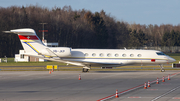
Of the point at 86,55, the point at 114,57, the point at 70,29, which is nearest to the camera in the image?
the point at 86,55

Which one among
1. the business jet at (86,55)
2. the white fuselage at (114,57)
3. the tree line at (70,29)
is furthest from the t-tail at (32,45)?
the tree line at (70,29)

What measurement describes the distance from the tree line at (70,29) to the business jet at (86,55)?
55.0 metres

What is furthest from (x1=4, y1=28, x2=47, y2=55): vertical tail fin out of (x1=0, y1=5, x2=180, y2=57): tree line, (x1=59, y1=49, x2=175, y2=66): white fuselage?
(x1=0, y1=5, x2=180, y2=57): tree line

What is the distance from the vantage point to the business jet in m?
31.9

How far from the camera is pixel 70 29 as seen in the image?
106438 mm

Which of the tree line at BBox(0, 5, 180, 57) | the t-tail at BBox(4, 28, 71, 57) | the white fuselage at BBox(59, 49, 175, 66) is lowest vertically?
the white fuselage at BBox(59, 49, 175, 66)

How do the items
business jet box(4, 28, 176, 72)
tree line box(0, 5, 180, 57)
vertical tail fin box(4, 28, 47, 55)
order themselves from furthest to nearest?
tree line box(0, 5, 180, 57), vertical tail fin box(4, 28, 47, 55), business jet box(4, 28, 176, 72)

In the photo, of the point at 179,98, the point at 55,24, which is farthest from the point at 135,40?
the point at 179,98

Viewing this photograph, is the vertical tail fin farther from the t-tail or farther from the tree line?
the tree line

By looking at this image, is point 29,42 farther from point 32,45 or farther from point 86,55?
point 86,55

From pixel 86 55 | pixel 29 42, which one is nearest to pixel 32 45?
pixel 29 42

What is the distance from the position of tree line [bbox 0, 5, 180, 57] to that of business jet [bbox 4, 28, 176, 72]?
55.0 m

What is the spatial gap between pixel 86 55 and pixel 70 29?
7505cm

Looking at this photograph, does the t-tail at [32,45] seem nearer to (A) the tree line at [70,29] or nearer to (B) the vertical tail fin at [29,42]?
(B) the vertical tail fin at [29,42]
